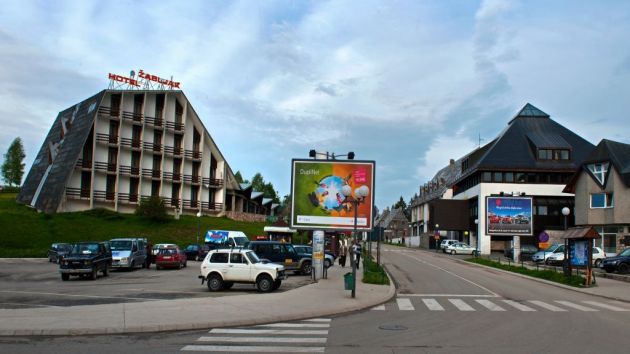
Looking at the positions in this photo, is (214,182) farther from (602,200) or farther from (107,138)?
(602,200)

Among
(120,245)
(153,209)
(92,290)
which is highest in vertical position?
(153,209)

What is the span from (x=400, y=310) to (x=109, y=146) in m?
53.9

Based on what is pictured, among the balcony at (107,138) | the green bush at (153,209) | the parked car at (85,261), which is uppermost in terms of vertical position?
the balcony at (107,138)

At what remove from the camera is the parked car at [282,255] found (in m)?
30.5

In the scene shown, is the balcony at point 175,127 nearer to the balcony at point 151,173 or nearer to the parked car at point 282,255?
the balcony at point 151,173

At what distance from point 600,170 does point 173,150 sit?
157 feet

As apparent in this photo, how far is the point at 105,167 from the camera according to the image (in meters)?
62.3

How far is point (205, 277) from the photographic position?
2130cm

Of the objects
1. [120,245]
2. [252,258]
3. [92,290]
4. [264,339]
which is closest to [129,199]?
[120,245]

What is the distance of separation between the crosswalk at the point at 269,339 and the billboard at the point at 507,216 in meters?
44.5

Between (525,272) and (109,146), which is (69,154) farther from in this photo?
(525,272)

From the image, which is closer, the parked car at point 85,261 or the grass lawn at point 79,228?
the parked car at point 85,261

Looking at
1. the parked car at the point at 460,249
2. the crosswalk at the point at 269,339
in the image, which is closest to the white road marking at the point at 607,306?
the crosswalk at the point at 269,339

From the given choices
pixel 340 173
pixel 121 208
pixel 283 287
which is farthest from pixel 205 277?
pixel 121 208
